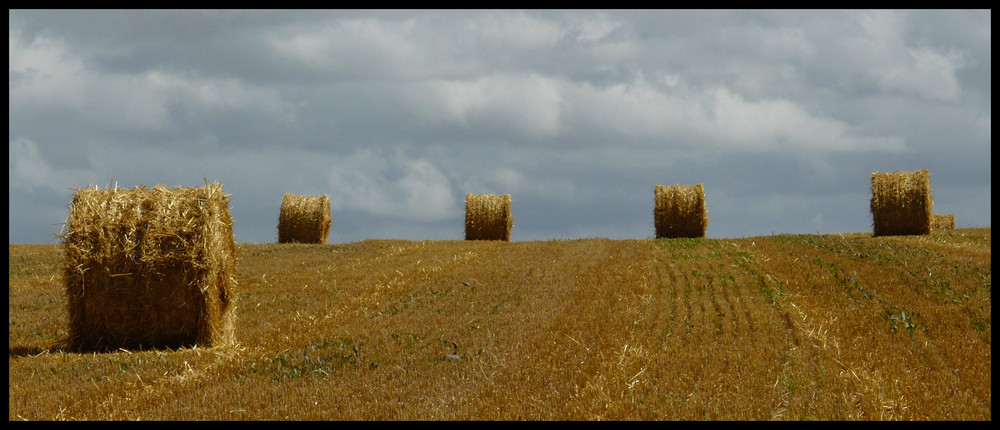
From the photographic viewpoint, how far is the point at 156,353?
13.1m

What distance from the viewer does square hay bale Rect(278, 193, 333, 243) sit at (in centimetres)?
3250

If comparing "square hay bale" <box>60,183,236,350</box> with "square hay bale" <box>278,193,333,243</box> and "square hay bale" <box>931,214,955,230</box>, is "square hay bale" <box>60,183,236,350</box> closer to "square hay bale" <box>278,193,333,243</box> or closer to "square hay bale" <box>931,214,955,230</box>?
"square hay bale" <box>278,193,333,243</box>

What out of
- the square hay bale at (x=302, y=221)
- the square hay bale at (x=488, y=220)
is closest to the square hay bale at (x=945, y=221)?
the square hay bale at (x=488, y=220)

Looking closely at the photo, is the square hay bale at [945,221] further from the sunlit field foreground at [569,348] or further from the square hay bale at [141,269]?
the square hay bale at [141,269]

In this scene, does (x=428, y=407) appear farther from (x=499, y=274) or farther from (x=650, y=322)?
(x=499, y=274)

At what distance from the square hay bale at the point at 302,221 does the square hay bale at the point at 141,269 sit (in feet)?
60.4

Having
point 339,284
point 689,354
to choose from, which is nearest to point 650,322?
point 689,354

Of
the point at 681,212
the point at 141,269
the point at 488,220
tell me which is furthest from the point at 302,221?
the point at 141,269

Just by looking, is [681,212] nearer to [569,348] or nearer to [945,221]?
[569,348]

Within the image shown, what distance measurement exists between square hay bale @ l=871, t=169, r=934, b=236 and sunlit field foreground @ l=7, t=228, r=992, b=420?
7.82m

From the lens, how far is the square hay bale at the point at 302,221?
3250cm

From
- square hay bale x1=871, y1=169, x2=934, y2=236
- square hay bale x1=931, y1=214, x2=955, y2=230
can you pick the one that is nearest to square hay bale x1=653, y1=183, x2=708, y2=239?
square hay bale x1=871, y1=169, x2=934, y2=236

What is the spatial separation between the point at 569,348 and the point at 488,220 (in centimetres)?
2014

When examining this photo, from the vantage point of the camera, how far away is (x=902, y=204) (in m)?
29.2
